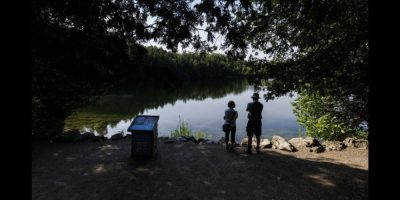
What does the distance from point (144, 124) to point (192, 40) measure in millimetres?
3902

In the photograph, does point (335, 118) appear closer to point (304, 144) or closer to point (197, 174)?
point (304, 144)

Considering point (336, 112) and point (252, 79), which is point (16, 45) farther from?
point (336, 112)

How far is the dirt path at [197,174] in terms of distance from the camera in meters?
6.73

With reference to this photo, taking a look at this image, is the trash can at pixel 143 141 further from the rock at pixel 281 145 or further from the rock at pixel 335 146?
the rock at pixel 335 146

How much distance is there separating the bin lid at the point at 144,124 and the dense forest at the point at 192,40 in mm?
1868


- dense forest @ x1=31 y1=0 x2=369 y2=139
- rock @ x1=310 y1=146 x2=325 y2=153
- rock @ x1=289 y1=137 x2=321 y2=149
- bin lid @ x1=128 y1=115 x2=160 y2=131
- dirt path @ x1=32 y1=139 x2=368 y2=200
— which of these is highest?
dense forest @ x1=31 y1=0 x2=369 y2=139

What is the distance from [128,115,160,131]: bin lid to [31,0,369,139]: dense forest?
1.87 m

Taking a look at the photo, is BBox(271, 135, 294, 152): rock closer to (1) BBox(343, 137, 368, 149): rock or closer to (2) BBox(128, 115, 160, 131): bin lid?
(1) BBox(343, 137, 368, 149): rock

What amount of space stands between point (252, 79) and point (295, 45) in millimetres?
1487

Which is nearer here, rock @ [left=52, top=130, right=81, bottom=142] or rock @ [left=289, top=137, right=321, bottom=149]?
rock @ [left=289, top=137, right=321, bottom=149]

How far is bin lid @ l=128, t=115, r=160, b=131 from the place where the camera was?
884cm

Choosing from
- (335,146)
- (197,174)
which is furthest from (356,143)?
(197,174)

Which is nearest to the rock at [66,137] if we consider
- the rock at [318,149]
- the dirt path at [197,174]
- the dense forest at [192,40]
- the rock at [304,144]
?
the dirt path at [197,174]

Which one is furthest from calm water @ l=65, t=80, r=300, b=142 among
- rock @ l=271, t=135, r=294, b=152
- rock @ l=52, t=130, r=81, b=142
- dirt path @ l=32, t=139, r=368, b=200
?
dirt path @ l=32, t=139, r=368, b=200
